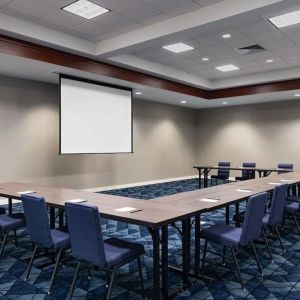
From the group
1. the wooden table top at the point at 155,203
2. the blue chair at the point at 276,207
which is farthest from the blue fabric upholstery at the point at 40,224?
the blue chair at the point at 276,207

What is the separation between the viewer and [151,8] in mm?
4629

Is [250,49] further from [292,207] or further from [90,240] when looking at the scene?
[90,240]

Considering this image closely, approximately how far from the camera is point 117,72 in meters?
6.99

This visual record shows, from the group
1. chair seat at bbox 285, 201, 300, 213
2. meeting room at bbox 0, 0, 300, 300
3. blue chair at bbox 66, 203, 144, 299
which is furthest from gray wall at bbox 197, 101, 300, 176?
blue chair at bbox 66, 203, 144, 299

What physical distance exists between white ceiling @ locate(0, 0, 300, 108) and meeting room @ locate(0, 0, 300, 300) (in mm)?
30

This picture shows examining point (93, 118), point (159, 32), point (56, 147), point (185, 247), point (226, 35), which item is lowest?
point (185, 247)

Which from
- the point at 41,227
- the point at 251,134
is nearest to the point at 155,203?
the point at 41,227

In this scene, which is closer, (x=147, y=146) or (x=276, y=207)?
(x=276, y=207)

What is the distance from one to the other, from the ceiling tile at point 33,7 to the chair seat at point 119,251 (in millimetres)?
3600

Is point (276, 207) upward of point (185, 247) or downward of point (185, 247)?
upward

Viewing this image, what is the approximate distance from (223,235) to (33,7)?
161 inches

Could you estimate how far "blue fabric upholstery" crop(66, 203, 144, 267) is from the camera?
220 centimetres

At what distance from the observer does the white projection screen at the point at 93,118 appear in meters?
6.77

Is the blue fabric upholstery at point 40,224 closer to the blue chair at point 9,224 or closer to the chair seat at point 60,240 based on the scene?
the chair seat at point 60,240
